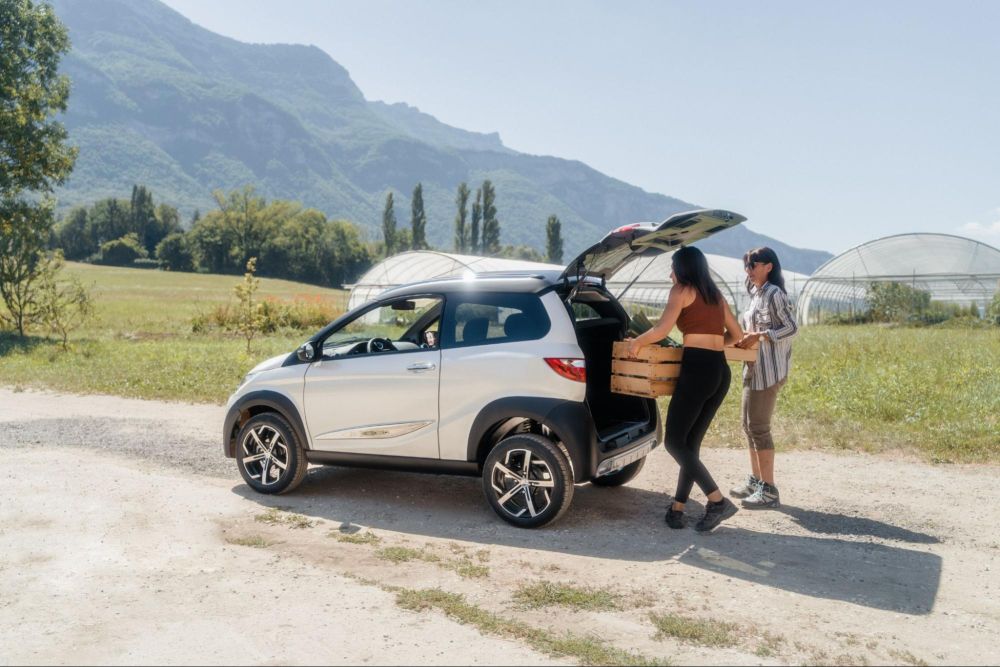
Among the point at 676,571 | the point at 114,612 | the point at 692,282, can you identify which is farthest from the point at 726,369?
the point at 114,612

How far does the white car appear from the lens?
591 cm

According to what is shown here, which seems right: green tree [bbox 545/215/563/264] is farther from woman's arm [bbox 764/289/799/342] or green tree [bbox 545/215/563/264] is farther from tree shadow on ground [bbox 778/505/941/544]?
tree shadow on ground [bbox 778/505/941/544]

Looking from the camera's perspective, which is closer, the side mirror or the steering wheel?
the steering wheel

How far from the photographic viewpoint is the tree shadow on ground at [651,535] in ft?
16.4

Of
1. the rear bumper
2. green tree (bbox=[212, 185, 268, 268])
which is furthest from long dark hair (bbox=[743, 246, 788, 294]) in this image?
green tree (bbox=[212, 185, 268, 268])

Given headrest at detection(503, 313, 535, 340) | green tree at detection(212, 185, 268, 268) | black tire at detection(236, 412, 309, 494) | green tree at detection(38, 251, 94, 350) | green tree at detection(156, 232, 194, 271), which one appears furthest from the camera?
green tree at detection(156, 232, 194, 271)

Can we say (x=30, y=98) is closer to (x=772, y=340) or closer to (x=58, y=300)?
(x=58, y=300)

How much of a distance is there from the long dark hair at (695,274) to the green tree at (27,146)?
2055cm

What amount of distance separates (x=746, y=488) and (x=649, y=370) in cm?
186

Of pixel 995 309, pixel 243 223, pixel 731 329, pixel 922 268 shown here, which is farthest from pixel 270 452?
pixel 243 223

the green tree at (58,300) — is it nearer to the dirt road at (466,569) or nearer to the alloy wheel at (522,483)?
the dirt road at (466,569)

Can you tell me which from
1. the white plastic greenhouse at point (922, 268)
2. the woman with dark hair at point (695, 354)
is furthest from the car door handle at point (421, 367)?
the white plastic greenhouse at point (922, 268)

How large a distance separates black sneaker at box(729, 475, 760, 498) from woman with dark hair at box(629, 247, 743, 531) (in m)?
0.97

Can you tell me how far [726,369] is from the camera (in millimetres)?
6020
